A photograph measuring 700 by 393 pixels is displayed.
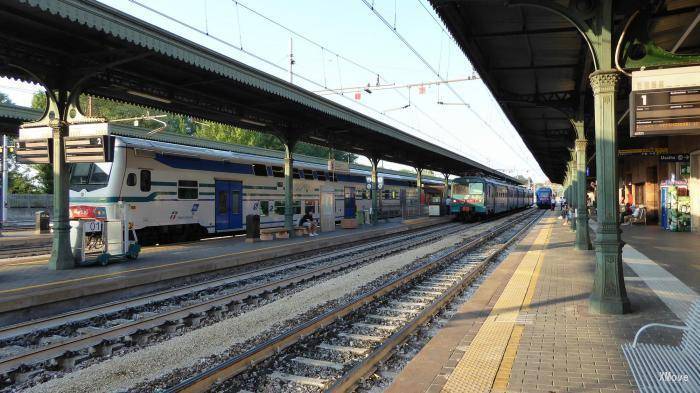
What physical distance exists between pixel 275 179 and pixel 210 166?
4267 millimetres

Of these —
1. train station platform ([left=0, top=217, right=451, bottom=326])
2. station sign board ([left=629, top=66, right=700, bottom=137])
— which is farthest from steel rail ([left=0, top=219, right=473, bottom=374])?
station sign board ([left=629, top=66, right=700, bottom=137])

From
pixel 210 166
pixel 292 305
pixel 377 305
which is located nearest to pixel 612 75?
pixel 377 305

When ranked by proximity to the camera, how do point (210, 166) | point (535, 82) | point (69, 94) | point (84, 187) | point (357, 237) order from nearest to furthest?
point (69, 94), point (535, 82), point (84, 187), point (210, 166), point (357, 237)

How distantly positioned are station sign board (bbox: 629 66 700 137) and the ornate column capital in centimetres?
39

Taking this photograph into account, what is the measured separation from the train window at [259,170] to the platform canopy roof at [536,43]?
10427mm

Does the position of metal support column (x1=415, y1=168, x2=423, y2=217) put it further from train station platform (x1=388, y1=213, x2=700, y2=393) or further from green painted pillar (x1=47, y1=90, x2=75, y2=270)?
green painted pillar (x1=47, y1=90, x2=75, y2=270)

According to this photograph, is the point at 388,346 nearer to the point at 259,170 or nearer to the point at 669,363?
the point at 669,363

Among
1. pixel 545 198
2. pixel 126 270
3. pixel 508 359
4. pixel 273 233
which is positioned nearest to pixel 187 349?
pixel 508 359

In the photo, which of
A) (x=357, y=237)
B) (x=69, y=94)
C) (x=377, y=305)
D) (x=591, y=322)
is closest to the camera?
(x=591, y=322)

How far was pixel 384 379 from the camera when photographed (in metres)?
4.85

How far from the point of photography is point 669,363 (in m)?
4.10

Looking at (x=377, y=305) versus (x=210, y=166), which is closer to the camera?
(x=377, y=305)

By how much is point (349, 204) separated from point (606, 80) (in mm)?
22320

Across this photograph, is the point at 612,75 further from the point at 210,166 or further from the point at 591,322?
the point at 210,166
